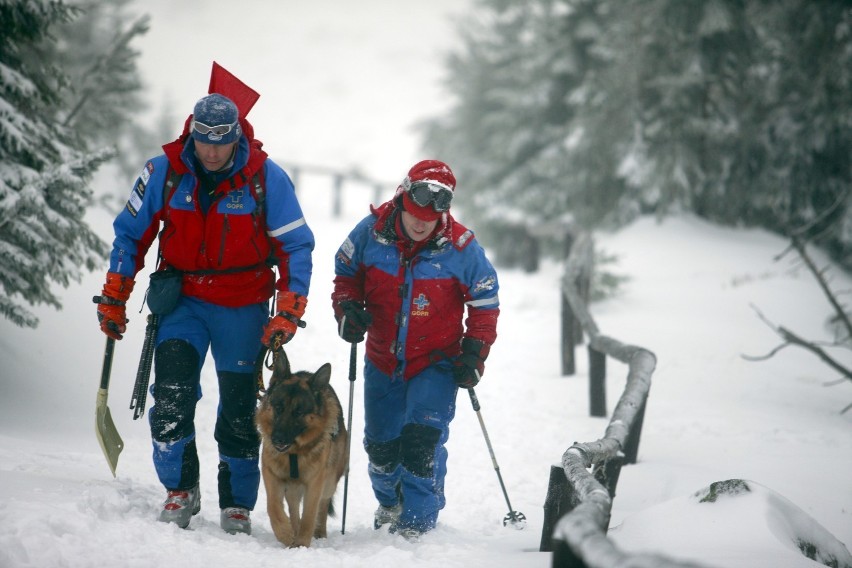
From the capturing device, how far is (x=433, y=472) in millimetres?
4449

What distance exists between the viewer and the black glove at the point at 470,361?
4.45 metres

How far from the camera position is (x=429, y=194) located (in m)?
4.23

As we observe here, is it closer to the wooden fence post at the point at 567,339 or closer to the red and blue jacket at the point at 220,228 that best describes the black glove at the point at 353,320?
the red and blue jacket at the point at 220,228

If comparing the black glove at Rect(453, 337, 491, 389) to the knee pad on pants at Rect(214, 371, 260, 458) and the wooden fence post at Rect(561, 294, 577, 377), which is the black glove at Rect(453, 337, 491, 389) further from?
the wooden fence post at Rect(561, 294, 577, 377)

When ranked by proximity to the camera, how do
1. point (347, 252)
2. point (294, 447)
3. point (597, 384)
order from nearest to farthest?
point (294, 447)
point (347, 252)
point (597, 384)

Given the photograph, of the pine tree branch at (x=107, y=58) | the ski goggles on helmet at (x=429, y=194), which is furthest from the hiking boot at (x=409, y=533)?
the pine tree branch at (x=107, y=58)

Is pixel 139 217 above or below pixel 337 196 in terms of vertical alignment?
below

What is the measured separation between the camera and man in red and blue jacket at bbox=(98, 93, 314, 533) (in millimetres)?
3990

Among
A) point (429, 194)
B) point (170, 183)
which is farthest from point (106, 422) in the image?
point (429, 194)

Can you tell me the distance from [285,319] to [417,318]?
34.4 inches

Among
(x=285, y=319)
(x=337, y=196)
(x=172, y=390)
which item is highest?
(x=337, y=196)

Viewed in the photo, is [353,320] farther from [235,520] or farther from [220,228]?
[235,520]

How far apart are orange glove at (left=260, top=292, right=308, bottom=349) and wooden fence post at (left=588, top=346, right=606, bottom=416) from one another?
4122mm

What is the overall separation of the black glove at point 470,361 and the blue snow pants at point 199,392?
4.21 feet
